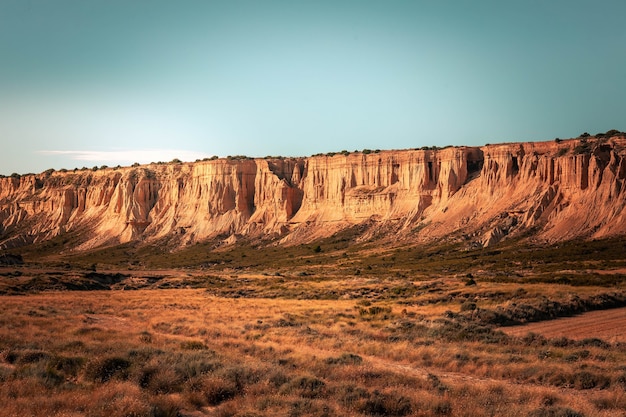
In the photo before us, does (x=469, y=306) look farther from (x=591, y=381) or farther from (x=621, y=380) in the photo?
(x=621, y=380)

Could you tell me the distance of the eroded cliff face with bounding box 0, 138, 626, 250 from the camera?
79188 millimetres

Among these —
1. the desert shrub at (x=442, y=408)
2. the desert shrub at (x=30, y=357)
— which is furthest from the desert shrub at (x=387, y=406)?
the desert shrub at (x=30, y=357)

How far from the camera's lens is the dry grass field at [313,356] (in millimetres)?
12664

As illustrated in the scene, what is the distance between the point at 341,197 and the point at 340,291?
64.5 m

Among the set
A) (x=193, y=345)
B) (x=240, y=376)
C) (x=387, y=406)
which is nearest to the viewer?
(x=387, y=406)

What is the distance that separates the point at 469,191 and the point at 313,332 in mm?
73518

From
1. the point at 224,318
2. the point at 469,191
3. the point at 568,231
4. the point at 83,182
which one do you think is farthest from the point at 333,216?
the point at 224,318

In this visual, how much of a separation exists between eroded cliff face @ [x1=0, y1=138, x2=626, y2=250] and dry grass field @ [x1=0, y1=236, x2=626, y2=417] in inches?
1570

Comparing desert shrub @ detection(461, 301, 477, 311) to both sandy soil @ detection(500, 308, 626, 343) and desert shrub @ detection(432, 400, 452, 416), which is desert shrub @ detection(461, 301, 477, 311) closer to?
sandy soil @ detection(500, 308, 626, 343)

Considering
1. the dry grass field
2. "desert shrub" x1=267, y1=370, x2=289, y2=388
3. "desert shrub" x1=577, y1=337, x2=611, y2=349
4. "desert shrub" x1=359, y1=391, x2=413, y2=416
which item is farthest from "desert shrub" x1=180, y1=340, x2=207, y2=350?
"desert shrub" x1=577, y1=337, x2=611, y2=349

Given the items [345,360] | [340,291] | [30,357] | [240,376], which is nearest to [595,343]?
[345,360]

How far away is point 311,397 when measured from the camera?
44.0 feet

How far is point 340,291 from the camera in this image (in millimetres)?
44156

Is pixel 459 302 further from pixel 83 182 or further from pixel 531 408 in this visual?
pixel 83 182
